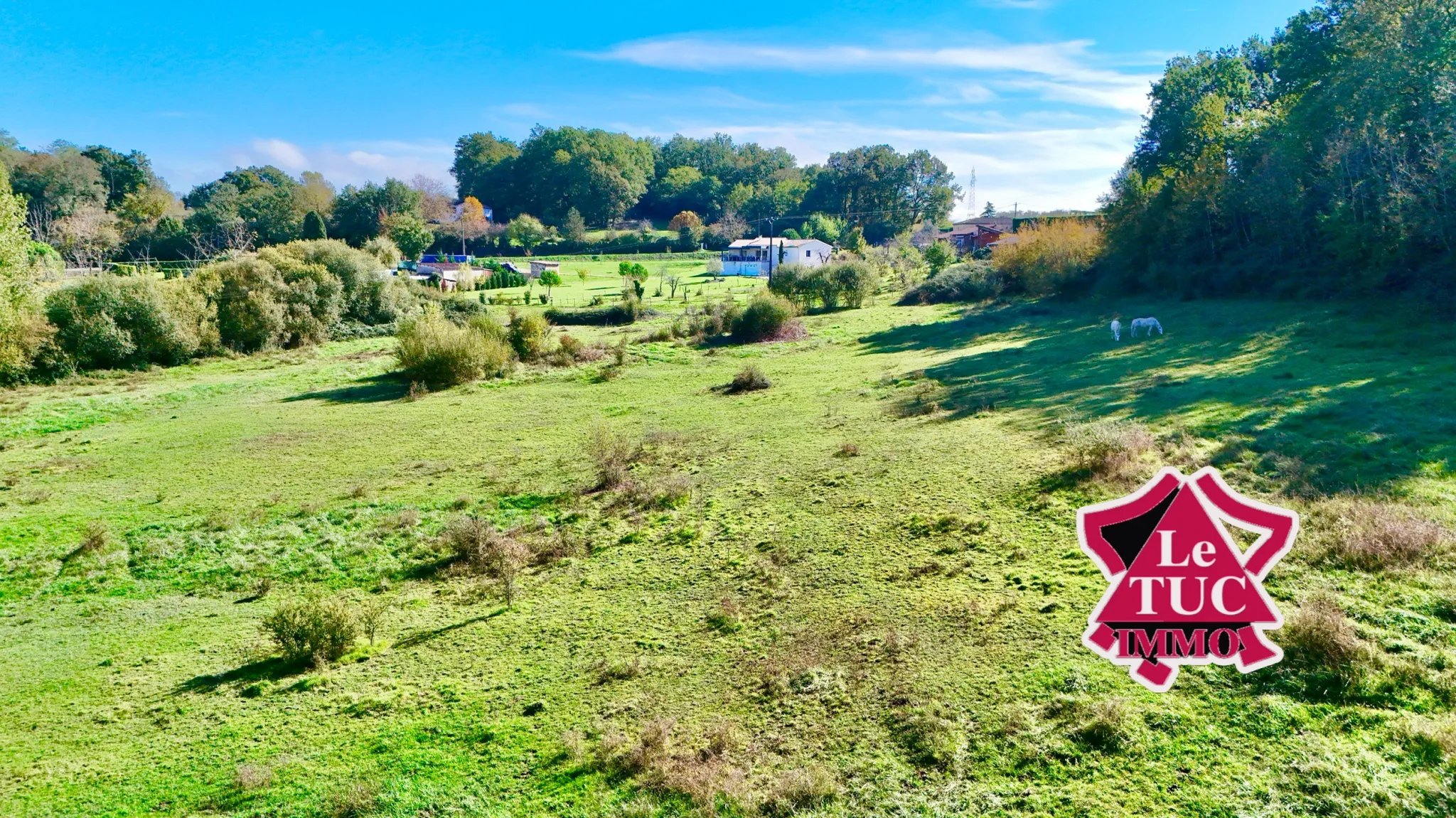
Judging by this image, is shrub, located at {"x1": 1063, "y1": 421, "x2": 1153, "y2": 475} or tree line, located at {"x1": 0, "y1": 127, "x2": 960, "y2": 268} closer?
shrub, located at {"x1": 1063, "y1": 421, "x2": 1153, "y2": 475}

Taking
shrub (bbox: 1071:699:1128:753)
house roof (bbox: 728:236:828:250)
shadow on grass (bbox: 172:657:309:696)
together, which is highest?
house roof (bbox: 728:236:828:250)

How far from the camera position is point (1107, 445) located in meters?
10.1

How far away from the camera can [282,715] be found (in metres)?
6.50

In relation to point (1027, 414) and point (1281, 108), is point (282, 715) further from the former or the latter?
point (1281, 108)

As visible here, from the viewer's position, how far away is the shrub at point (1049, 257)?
3322 centimetres

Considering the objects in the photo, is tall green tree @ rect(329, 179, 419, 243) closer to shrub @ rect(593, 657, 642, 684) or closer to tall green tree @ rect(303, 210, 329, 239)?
tall green tree @ rect(303, 210, 329, 239)

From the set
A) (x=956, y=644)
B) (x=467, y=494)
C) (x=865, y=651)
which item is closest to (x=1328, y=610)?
(x=956, y=644)

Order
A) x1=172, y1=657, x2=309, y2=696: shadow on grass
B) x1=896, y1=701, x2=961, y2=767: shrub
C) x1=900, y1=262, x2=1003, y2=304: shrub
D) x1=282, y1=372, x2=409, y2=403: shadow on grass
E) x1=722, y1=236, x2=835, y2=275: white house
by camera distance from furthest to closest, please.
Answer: x1=722, y1=236, x2=835, y2=275: white house, x1=900, y1=262, x2=1003, y2=304: shrub, x1=282, y1=372, x2=409, y2=403: shadow on grass, x1=172, y1=657, x2=309, y2=696: shadow on grass, x1=896, y1=701, x2=961, y2=767: shrub

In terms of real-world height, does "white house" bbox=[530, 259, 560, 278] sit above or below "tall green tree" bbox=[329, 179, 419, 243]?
below

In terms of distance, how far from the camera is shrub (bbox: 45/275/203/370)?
76.0 feet

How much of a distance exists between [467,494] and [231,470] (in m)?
5.13

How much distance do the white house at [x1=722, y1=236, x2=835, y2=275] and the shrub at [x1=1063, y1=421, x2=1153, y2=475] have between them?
159ft

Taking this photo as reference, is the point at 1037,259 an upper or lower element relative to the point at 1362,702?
upper

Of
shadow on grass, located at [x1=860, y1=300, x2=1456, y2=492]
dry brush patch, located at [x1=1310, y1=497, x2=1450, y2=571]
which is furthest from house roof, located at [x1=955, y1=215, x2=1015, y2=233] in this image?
dry brush patch, located at [x1=1310, y1=497, x2=1450, y2=571]
